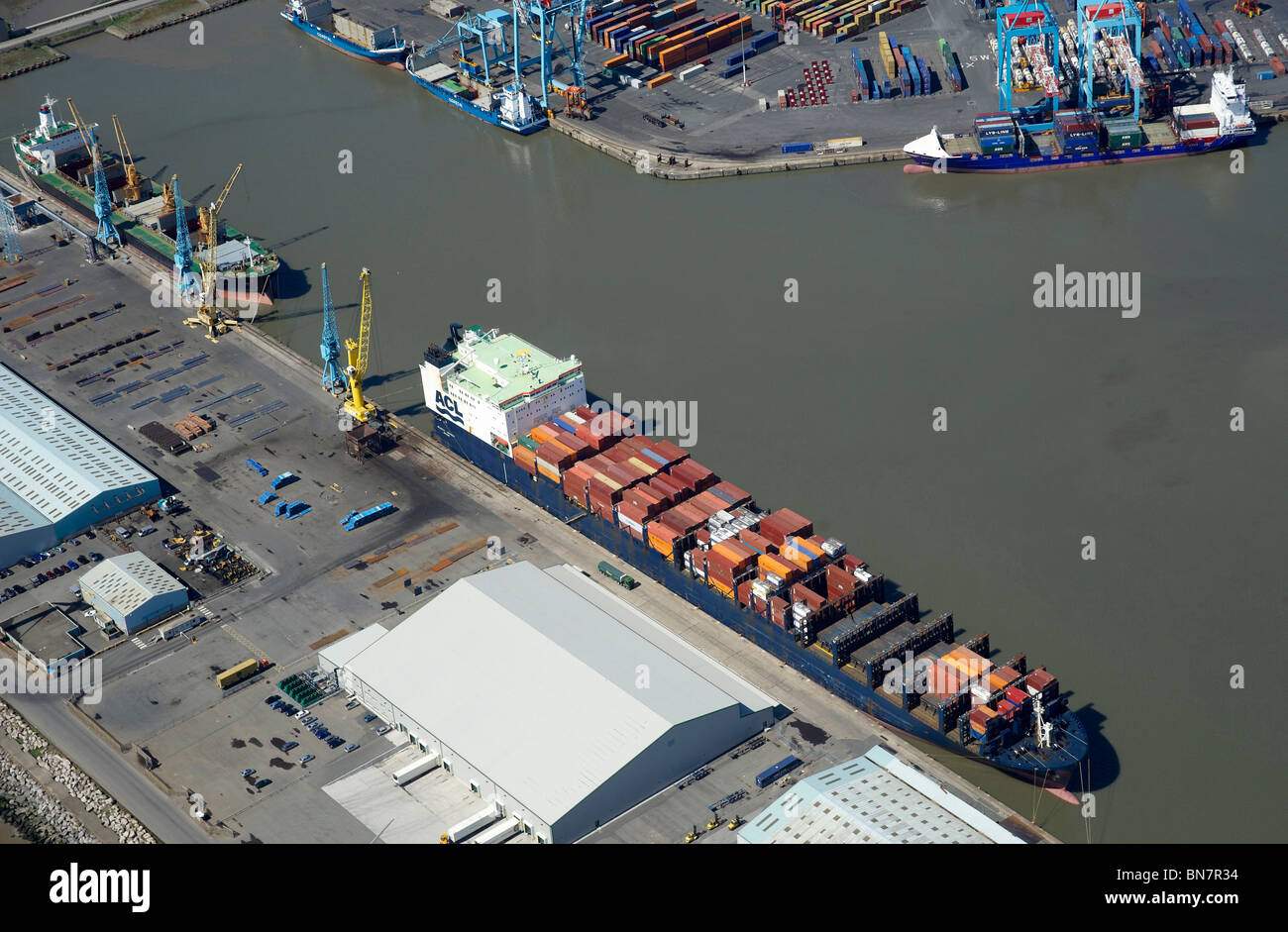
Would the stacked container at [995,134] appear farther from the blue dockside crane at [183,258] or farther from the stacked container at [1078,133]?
the blue dockside crane at [183,258]

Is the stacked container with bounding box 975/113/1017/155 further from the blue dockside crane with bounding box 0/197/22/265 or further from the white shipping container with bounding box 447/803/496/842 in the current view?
the white shipping container with bounding box 447/803/496/842

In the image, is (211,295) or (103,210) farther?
(103,210)

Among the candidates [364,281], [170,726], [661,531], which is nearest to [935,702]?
[661,531]

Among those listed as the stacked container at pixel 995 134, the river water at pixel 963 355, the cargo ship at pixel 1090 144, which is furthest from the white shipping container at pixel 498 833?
the stacked container at pixel 995 134

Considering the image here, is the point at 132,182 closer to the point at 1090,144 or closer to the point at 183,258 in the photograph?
the point at 183,258

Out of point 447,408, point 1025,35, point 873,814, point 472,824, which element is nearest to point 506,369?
point 447,408
